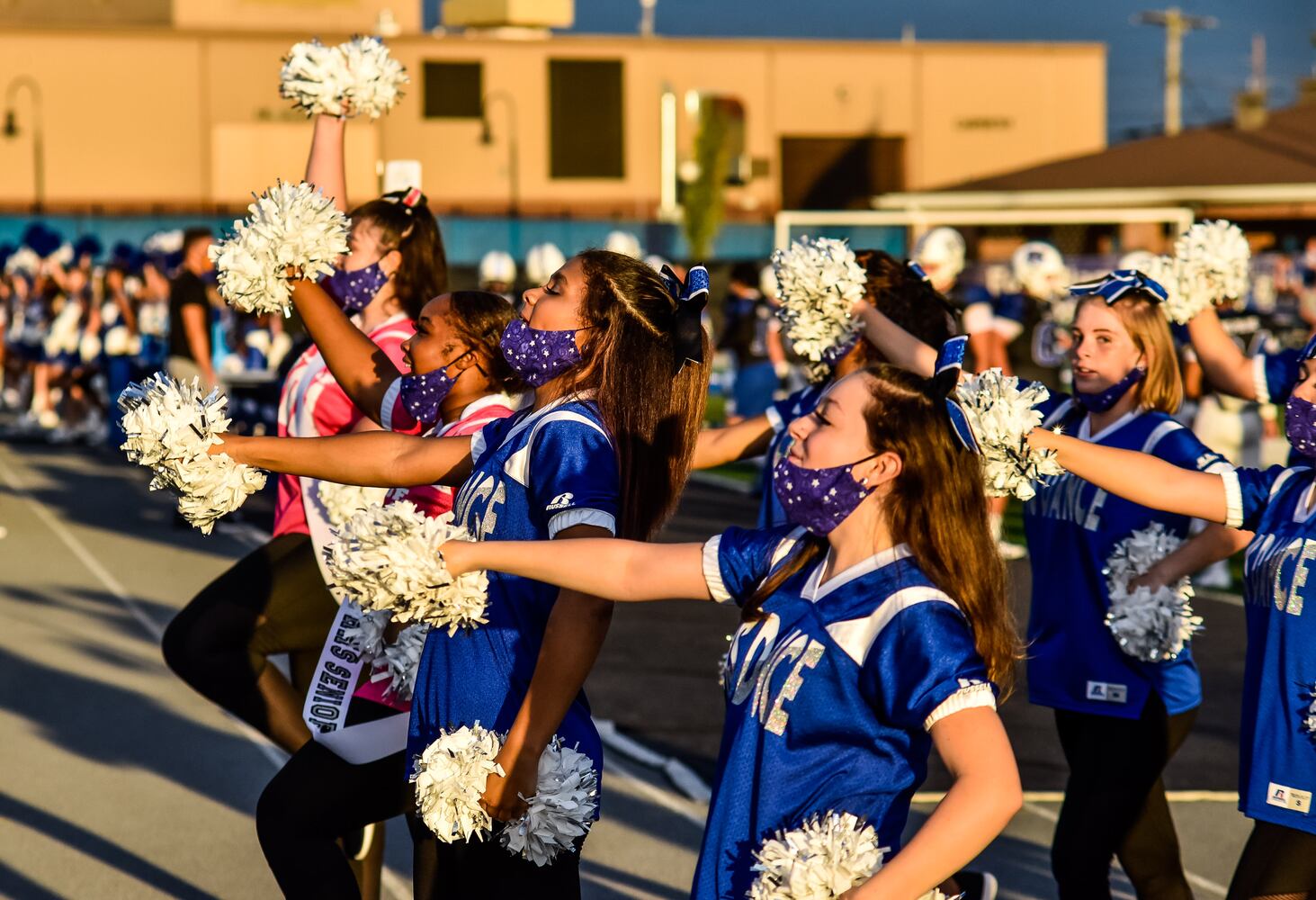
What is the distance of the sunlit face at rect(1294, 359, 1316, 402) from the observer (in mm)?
3998

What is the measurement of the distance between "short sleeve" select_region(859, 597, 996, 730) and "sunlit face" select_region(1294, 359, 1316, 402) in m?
1.55

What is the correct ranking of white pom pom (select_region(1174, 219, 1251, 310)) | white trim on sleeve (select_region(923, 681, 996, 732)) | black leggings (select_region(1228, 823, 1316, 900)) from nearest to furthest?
1. white trim on sleeve (select_region(923, 681, 996, 732))
2. black leggings (select_region(1228, 823, 1316, 900))
3. white pom pom (select_region(1174, 219, 1251, 310))

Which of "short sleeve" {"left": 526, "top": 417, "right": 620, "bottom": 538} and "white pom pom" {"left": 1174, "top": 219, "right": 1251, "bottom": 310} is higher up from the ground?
"white pom pom" {"left": 1174, "top": 219, "right": 1251, "bottom": 310}

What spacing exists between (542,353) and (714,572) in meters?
0.70

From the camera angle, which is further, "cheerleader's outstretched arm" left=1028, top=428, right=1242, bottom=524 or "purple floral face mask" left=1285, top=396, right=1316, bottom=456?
"purple floral face mask" left=1285, top=396, right=1316, bottom=456

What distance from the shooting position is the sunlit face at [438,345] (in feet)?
13.6

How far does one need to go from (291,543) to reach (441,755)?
1.85 m

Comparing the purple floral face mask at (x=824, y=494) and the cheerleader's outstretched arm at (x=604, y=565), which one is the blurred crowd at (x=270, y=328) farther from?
the purple floral face mask at (x=824, y=494)

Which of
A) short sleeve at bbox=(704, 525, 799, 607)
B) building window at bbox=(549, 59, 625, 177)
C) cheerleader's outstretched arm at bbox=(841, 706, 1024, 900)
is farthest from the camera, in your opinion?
building window at bbox=(549, 59, 625, 177)

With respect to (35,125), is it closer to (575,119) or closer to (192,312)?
(575,119)

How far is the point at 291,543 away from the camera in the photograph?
501 centimetres

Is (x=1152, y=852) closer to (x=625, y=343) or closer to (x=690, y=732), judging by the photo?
(x=625, y=343)

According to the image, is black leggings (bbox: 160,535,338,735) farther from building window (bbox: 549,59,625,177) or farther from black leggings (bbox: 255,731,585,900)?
building window (bbox: 549,59,625,177)

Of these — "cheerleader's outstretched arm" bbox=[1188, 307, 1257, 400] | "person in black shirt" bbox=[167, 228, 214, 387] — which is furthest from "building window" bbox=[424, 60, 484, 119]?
"cheerleader's outstretched arm" bbox=[1188, 307, 1257, 400]
